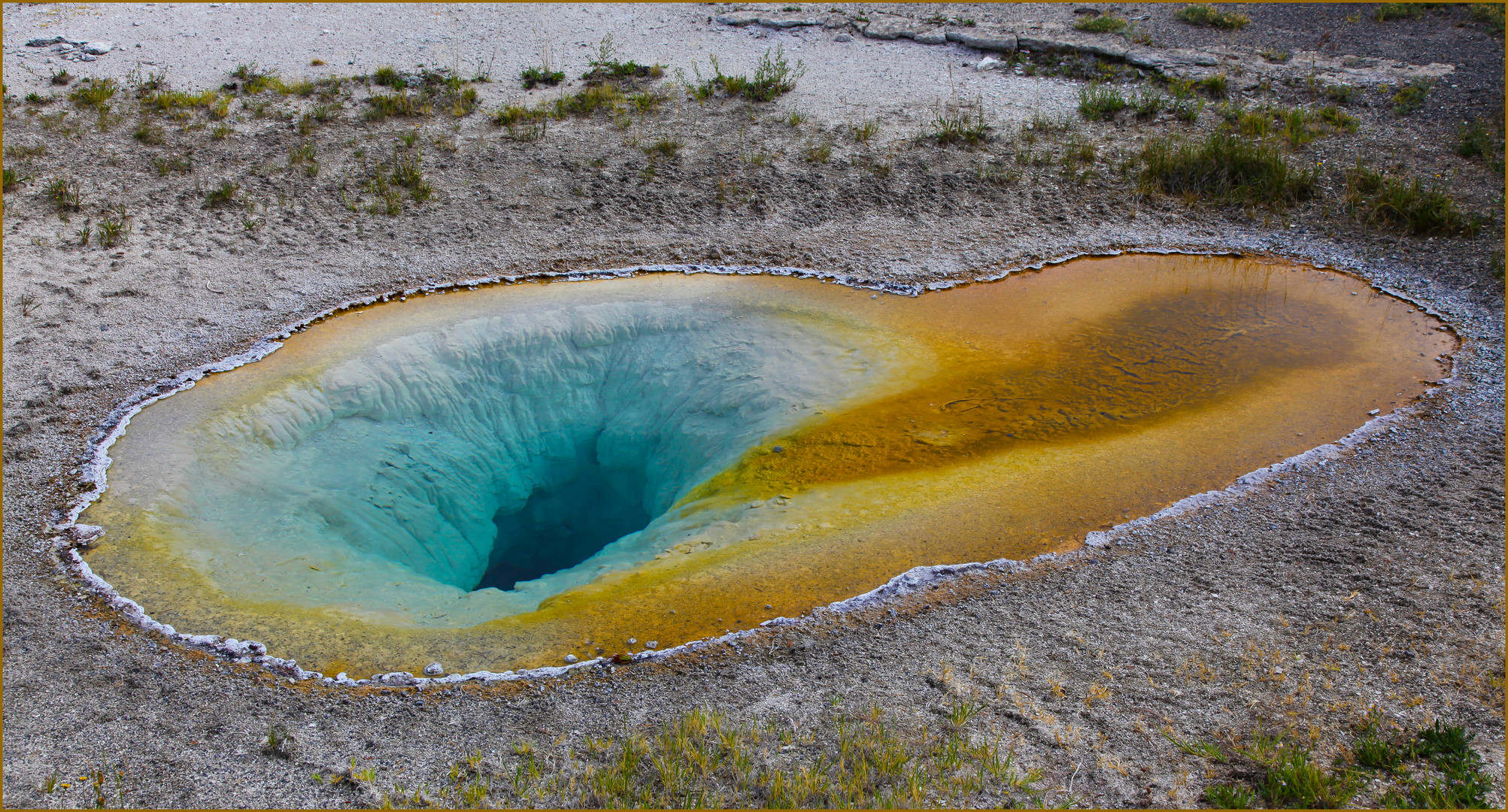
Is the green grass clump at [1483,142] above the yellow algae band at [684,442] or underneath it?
above

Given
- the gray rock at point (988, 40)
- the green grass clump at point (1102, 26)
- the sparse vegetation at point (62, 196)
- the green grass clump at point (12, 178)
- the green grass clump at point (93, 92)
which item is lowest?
the sparse vegetation at point (62, 196)

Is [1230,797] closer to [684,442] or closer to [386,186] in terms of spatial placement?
[684,442]

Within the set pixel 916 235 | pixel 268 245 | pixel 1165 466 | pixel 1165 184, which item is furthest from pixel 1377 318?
pixel 268 245

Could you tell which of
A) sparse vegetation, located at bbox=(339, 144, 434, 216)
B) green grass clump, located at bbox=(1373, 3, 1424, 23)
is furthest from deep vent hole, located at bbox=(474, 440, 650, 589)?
green grass clump, located at bbox=(1373, 3, 1424, 23)

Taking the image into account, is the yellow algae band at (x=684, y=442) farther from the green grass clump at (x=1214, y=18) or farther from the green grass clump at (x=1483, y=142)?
the green grass clump at (x=1214, y=18)

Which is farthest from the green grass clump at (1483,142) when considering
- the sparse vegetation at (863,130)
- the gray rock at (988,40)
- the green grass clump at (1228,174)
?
the sparse vegetation at (863,130)
